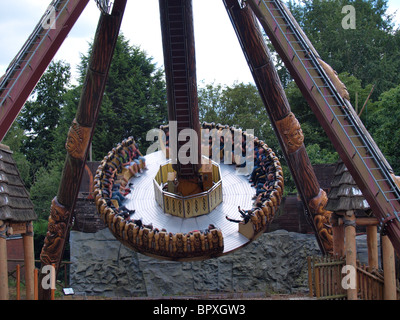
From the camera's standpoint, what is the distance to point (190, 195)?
661 inches

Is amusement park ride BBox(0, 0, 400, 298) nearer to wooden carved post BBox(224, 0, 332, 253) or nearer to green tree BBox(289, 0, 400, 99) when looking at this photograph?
wooden carved post BBox(224, 0, 332, 253)

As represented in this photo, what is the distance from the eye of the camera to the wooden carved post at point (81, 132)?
1488cm

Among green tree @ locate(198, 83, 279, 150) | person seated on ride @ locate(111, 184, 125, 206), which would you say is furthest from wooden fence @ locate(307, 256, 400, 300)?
green tree @ locate(198, 83, 279, 150)

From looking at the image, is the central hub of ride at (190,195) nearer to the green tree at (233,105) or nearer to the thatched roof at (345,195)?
the thatched roof at (345,195)

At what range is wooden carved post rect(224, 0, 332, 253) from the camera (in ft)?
47.2

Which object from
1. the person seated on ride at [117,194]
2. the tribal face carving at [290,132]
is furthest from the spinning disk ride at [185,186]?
the tribal face carving at [290,132]

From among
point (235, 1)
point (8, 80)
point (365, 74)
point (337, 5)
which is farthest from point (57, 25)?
point (337, 5)

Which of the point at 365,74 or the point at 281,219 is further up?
the point at 365,74

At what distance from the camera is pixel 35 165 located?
3259 centimetres

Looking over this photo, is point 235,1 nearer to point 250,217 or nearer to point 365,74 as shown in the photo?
point 250,217

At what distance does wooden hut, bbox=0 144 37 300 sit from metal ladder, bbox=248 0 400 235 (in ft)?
18.3
